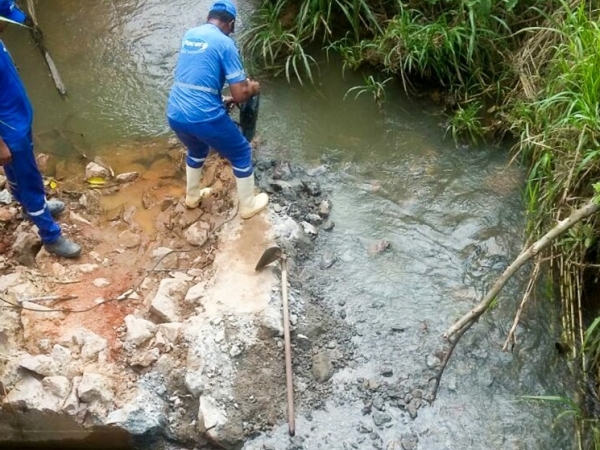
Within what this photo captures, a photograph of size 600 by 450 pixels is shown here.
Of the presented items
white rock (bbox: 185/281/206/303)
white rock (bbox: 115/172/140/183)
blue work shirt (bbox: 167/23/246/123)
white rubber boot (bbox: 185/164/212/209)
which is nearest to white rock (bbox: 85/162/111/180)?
white rock (bbox: 115/172/140/183)

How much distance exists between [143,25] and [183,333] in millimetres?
3909

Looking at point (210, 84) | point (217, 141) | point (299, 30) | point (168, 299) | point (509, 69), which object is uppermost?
point (210, 84)

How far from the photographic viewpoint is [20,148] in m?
4.01

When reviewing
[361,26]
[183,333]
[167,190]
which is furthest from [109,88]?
[183,333]

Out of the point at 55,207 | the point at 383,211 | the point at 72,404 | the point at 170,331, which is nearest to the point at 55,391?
the point at 72,404

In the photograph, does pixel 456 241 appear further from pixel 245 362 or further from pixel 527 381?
pixel 245 362

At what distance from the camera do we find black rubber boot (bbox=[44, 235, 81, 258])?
15.0 feet

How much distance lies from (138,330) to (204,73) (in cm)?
161

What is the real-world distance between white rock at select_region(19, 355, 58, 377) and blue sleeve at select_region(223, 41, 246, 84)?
2.00 m

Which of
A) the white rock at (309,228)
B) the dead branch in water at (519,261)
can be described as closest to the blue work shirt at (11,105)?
the white rock at (309,228)

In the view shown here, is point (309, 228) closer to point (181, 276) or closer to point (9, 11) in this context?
point (181, 276)

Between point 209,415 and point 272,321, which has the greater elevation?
point 272,321

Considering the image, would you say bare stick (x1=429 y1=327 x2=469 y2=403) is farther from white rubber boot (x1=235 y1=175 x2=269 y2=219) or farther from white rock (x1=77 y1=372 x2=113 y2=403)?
white rock (x1=77 y1=372 x2=113 y2=403)

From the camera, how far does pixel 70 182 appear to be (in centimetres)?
533
